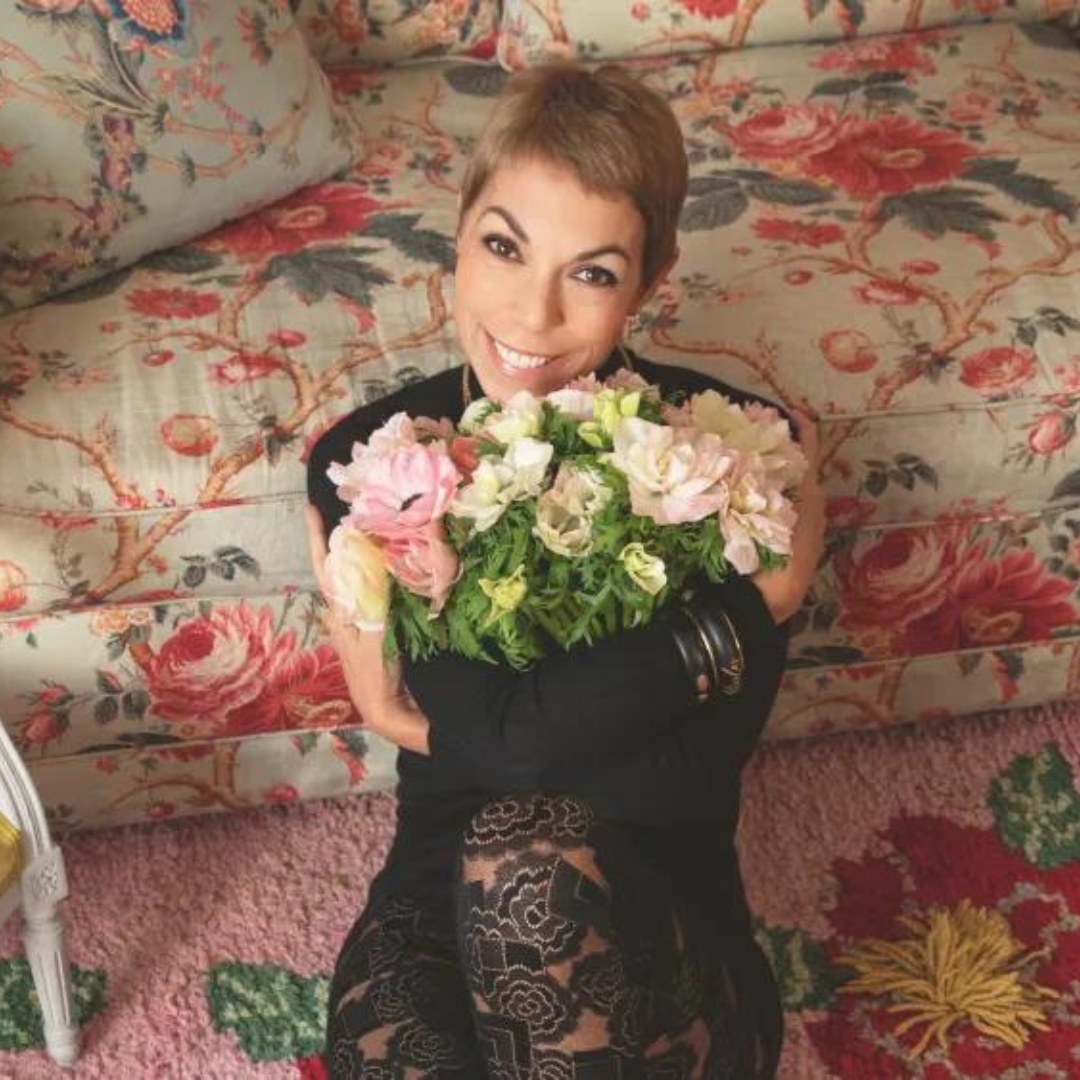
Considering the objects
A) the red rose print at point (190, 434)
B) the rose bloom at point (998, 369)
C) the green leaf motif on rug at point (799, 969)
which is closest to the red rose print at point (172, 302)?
the red rose print at point (190, 434)

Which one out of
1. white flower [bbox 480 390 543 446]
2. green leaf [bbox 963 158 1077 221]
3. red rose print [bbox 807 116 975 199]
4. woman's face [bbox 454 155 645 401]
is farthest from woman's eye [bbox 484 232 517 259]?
green leaf [bbox 963 158 1077 221]

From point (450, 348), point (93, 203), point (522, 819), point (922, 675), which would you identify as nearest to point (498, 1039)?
point (522, 819)

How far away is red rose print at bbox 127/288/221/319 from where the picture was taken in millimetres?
1677

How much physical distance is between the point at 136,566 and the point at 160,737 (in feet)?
0.80

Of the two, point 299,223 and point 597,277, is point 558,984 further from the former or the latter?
point 299,223

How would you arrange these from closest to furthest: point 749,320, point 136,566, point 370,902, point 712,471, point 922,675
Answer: point 712,471 → point 370,902 → point 136,566 → point 749,320 → point 922,675

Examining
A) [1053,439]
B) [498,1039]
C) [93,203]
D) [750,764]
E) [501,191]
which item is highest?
[501,191]

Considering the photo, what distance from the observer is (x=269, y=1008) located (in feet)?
5.48

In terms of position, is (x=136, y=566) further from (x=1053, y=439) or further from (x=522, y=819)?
(x=1053, y=439)

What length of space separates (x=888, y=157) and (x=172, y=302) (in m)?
0.94

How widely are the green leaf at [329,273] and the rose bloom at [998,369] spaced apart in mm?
662

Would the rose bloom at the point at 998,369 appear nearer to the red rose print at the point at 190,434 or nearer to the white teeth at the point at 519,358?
the white teeth at the point at 519,358

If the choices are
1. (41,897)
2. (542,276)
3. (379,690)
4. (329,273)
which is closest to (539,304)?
(542,276)

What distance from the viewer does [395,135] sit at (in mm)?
2023
